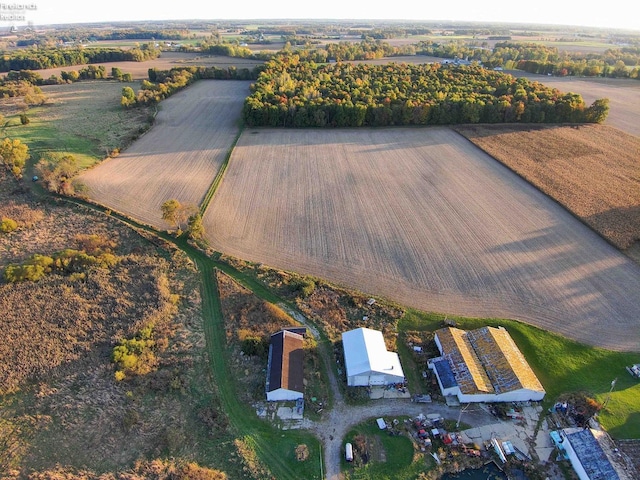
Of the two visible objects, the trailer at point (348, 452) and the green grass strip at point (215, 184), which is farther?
the green grass strip at point (215, 184)

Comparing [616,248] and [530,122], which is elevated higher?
[530,122]

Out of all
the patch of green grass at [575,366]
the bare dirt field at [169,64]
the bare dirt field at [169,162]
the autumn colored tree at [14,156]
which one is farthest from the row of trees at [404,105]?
the bare dirt field at [169,64]

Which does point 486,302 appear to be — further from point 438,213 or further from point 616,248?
point 616,248

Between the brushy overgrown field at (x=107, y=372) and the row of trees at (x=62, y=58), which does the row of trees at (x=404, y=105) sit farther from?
the row of trees at (x=62, y=58)

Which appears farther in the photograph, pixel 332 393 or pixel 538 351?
pixel 538 351

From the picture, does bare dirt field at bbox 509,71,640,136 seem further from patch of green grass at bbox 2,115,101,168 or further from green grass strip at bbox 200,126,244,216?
patch of green grass at bbox 2,115,101,168

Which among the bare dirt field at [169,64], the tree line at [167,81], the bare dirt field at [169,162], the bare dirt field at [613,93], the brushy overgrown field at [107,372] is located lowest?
the brushy overgrown field at [107,372]

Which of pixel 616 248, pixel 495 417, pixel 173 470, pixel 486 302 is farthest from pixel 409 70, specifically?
pixel 173 470

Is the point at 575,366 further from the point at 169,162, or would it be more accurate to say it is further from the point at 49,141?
the point at 49,141
